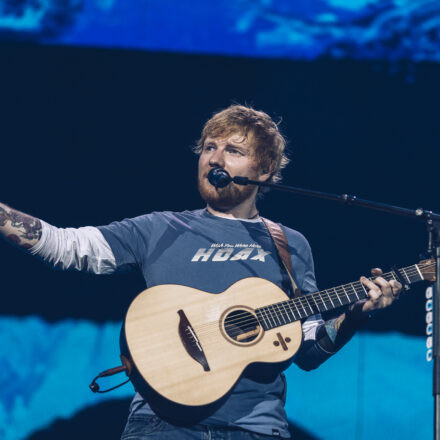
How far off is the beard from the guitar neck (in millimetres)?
640

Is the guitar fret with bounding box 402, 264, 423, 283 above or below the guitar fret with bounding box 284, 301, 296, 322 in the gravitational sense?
above

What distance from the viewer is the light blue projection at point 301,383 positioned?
3.69 meters

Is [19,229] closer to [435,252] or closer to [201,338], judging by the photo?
[201,338]

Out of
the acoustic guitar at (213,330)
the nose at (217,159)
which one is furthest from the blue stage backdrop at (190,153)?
the acoustic guitar at (213,330)

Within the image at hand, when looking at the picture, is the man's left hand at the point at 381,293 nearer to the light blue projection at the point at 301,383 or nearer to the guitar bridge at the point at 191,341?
the guitar bridge at the point at 191,341

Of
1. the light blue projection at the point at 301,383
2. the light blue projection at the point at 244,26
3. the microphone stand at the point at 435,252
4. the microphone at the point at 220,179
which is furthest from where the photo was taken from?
the light blue projection at the point at 244,26

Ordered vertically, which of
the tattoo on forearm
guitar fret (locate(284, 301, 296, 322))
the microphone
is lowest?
guitar fret (locate(284, 301, 296, 322))

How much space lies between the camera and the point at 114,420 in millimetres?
3697

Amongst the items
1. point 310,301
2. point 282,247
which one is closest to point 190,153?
point 282,247

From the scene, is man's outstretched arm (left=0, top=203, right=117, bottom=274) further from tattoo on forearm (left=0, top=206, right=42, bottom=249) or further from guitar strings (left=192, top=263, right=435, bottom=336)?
guitar strings (left=192, top=263, right=435, bottom=336)

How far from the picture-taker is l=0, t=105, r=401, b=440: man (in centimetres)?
246

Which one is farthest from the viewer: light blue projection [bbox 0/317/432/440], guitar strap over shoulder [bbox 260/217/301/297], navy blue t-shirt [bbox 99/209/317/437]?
light blue projection [bbox 0/317/432/440]

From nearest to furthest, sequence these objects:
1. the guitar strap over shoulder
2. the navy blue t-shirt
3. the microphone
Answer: the navy blue t-shirt, the microphone, the guitar strap over shoulder

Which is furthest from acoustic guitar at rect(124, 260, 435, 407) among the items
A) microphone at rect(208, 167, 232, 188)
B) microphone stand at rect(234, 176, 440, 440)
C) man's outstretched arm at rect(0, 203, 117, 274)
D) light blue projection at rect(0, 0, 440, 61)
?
light blue projection at rect(0, 0, 440, 61)
